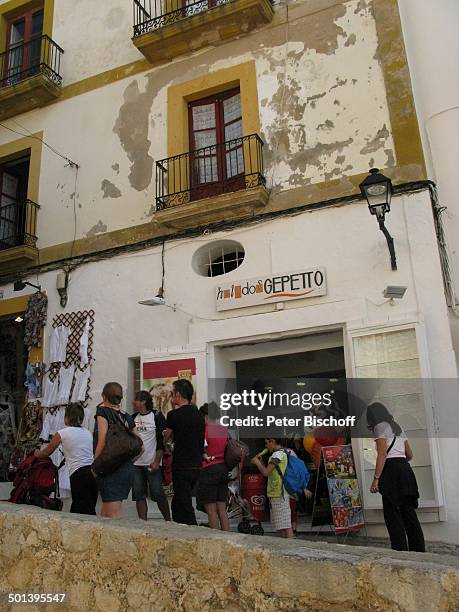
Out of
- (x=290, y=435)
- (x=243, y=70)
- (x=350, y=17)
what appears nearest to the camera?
(x=290, y=435)

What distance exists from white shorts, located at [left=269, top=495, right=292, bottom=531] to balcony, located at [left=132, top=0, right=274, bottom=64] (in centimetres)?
744

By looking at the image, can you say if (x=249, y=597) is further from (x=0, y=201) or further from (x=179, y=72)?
(x=0, y=201)

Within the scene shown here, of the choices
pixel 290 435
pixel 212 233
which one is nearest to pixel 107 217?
pixel 212 233

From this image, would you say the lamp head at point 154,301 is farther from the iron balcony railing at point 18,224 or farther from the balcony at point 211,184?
the iron balcony railing at point 18,224

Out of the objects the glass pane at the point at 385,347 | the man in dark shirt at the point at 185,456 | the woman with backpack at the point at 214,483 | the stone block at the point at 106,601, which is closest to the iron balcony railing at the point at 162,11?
the glass pane at the point at 385,347

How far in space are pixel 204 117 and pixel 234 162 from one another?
1.24 meters

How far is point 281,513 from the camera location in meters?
6.66

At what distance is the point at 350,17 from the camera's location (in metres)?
9.02

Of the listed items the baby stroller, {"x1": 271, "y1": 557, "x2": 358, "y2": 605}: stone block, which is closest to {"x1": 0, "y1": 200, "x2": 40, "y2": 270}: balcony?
the baby stroller

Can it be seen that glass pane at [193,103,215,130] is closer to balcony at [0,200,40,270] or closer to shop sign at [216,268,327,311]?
shop sign at [216,268,327,311]

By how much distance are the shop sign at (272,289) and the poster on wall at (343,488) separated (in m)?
2.19

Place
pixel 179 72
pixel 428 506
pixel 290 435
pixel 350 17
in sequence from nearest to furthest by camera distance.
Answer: pixel 428 506, pixel 290 435, pixel 350 17, pixel 179 72

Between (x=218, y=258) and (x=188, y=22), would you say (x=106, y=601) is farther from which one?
(x=188, y=22)

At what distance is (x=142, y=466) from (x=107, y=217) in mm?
4937
